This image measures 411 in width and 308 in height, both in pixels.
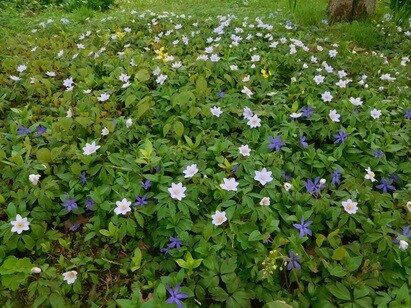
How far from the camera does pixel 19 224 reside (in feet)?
6.75

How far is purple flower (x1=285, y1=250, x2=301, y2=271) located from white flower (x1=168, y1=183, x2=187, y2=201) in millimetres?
642

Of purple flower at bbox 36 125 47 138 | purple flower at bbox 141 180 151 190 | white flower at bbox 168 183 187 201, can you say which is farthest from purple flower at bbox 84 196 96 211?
purple flower at bbox 36 125 47 138

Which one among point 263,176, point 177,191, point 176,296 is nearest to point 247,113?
point 263,176

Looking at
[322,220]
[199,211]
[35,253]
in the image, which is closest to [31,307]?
[35,253]

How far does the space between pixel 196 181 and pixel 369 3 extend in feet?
14.9

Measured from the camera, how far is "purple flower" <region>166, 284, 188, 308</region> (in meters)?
1.70

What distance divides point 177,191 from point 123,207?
309 mm

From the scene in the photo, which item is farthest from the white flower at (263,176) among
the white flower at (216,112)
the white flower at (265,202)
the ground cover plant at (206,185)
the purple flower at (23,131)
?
the purple flower at (23,131)

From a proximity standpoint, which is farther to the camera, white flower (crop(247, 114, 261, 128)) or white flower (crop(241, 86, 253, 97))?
white flower (crop(241, 86, 253, 97))

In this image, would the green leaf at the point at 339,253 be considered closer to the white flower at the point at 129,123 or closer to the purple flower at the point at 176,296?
the purple flower at the point at 176,296

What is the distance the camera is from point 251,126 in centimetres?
266

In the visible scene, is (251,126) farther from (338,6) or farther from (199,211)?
(338,6)

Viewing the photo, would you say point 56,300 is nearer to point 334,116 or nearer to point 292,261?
point 292,261

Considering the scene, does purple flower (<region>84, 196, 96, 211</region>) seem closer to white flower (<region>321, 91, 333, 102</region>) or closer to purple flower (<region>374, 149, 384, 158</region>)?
purple flower (<region>374, 149, 384, 158</region>)
